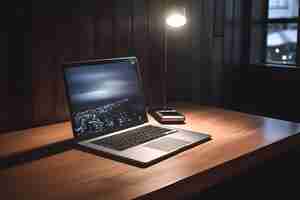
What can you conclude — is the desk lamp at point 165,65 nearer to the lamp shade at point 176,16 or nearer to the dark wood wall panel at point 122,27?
the lamp shade at point 176,16

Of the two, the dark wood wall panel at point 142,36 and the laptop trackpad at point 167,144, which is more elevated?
the dark wood wall panel at point 142,36

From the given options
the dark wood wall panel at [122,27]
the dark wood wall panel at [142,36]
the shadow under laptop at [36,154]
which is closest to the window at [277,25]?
the dark wood wall panel at [142,36]

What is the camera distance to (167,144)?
5.38 ft

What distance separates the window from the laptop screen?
3.91ft

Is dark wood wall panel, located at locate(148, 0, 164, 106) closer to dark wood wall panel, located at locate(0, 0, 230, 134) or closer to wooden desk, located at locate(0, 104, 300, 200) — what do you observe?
dark wood wall panel, located at locate(0, 0, 230, 134)

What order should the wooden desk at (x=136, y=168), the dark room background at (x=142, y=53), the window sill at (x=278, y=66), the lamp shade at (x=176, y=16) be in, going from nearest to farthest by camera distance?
the wooden desk at (x=136, y=168)
the dark room background at (x=142, y=53)
the lamp shade at (x=176, y=16)
the window sill at (x=278, y=66)

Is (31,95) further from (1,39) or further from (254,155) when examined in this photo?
(254,155)

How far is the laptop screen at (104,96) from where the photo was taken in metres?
1.65

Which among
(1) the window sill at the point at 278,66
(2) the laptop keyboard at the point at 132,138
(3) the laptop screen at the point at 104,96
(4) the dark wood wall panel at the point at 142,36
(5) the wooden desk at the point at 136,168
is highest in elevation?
(4) the dark wood wall panel at the point at 142,36

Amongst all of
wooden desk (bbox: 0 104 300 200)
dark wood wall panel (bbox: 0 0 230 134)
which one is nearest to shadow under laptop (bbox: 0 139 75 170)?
wooden desk (bbox: 0 104 300 200)

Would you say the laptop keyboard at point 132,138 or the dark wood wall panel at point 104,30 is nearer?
the laptop keyboard at point 132,138

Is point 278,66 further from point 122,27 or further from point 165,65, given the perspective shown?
point 122,27

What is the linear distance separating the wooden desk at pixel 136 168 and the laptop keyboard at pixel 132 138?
105 millimetres

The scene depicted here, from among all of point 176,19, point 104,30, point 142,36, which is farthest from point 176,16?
point 104,30
